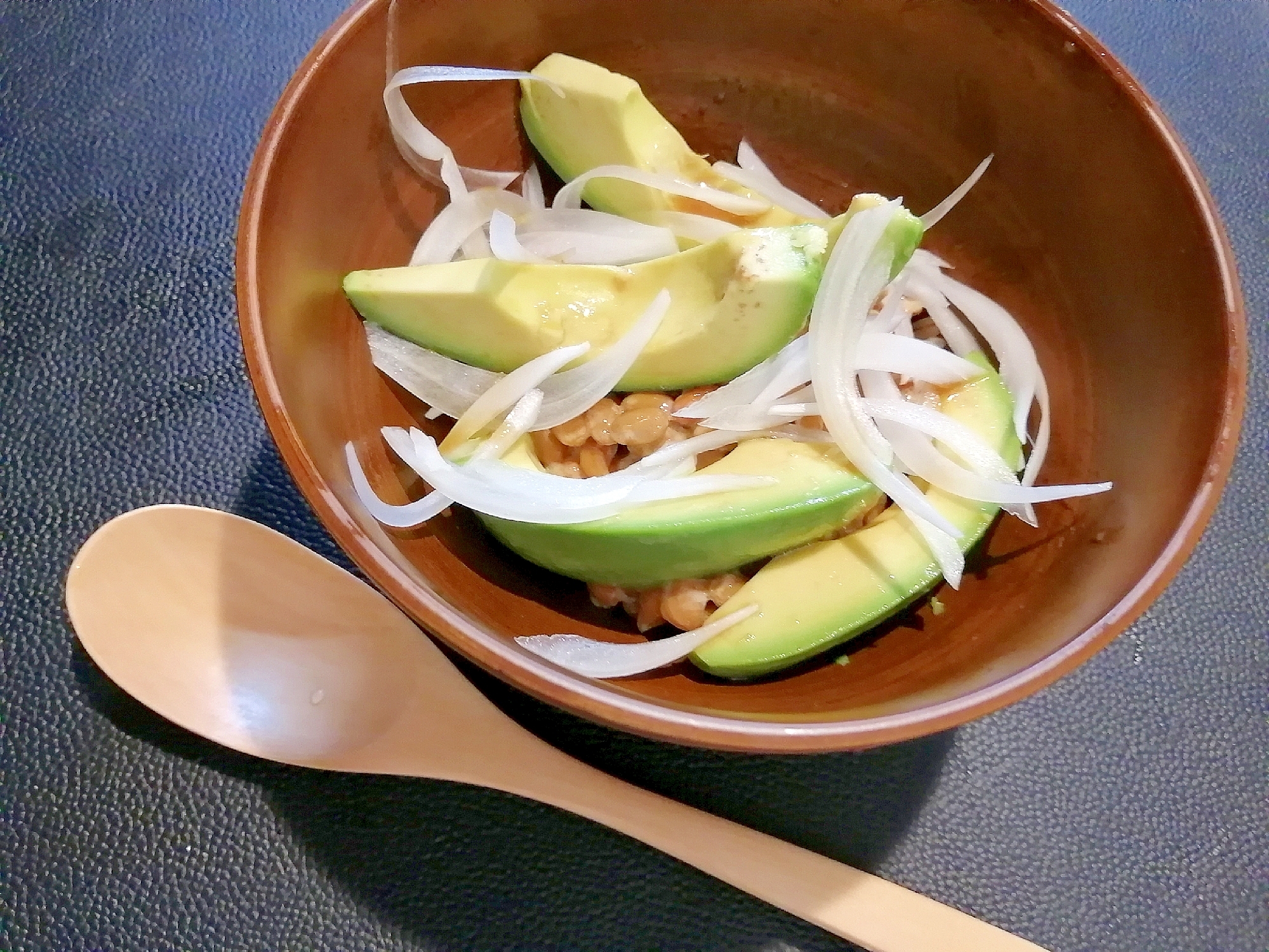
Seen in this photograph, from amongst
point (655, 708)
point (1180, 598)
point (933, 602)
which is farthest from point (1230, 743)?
point (655, 708)

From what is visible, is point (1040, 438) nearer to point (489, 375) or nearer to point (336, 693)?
point (489, 375)

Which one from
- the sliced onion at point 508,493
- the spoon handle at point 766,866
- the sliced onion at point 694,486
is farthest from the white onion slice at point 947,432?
the spoon handle at point 766,866

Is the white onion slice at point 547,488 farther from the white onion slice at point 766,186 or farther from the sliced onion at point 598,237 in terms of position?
the white onion slice at point 766,186

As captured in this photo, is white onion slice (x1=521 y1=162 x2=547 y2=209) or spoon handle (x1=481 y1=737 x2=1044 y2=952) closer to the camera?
spoon handle (x1=481 y1=737 x2=1044 y2=952)

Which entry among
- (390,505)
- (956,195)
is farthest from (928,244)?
(390,505)

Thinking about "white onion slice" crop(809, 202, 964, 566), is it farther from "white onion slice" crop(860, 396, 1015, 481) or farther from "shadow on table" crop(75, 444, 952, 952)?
"shadow on table" crop(75, 444, 952, 952)

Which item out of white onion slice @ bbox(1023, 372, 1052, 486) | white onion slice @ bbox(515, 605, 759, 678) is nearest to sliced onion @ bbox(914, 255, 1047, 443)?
white onion slice @ bbox(1023, 372, 1052, 486)
